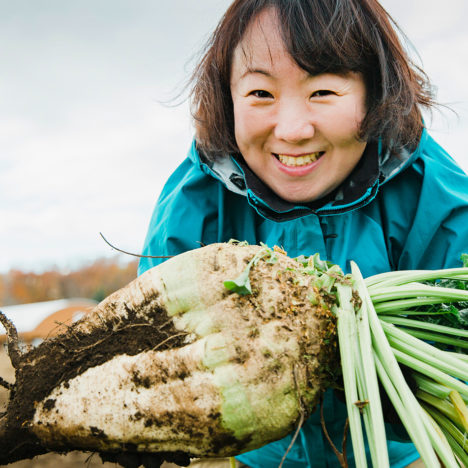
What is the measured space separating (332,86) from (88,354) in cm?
120

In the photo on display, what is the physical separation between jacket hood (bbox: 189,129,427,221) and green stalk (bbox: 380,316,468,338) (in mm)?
548

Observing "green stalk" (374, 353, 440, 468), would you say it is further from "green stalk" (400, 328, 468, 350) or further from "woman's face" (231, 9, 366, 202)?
"woman's face" (231, 9, 366, 202)

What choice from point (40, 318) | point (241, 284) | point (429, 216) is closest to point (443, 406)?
point (241, 284)

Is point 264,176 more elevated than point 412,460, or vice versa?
point 264,176

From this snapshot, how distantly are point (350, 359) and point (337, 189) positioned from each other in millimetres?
886

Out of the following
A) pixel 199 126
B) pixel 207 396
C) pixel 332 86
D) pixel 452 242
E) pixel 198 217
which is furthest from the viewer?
pixel 199 126

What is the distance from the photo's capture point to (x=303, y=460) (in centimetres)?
187

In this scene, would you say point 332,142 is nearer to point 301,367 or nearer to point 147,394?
point 301,367

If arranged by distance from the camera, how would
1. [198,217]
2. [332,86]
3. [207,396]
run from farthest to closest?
[198,217], [332,86], [207,396]

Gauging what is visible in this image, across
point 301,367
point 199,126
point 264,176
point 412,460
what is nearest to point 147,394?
point 301,367

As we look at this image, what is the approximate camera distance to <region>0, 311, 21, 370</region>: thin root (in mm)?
1300

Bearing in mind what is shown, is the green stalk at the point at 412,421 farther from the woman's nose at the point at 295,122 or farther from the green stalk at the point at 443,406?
the woman's nose at the point at 295,122

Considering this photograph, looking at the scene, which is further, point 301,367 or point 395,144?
point 395,144

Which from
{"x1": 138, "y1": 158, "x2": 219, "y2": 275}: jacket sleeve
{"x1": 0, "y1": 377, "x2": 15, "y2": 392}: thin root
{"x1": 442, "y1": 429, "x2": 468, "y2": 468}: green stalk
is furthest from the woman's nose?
{"x1": 0, "y1": 377, "x2": 15, "y2": 392}: thin root
